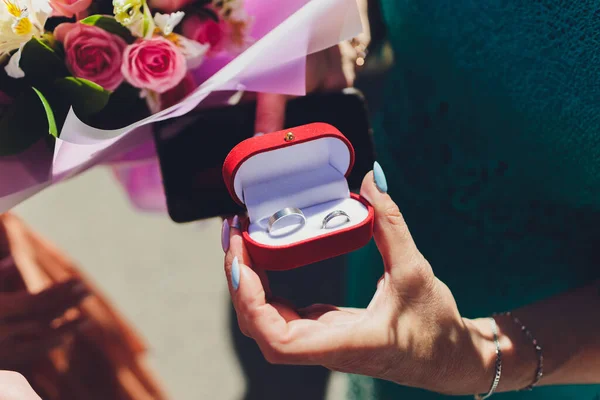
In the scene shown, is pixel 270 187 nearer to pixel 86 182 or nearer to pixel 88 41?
pixel 88 41

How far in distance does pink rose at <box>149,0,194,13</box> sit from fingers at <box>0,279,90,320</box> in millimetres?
505

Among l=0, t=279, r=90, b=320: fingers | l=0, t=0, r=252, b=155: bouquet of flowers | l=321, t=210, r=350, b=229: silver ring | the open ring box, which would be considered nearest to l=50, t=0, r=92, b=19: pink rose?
l=0, t=0, r=252, b=155: bouquet of flowers

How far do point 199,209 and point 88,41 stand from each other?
239mm

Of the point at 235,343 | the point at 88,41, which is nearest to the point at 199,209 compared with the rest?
the point at 88,41

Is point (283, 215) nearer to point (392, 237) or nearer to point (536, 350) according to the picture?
point (392, 237)

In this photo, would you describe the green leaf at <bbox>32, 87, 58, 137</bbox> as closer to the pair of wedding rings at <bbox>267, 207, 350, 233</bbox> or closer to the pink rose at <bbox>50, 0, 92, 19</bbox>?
the pink rose at <bbox>50, 0, 92, 19</bbox>

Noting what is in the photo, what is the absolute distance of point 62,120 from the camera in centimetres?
55

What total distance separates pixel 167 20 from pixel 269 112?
0.18m

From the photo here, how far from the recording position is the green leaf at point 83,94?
0.52 meters

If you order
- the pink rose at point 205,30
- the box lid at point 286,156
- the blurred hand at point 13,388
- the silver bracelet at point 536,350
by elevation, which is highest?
the pink rose at point 205,30

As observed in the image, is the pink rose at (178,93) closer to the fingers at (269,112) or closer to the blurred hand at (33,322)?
the fingers at (269,112)

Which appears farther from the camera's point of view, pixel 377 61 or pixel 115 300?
pixel 115 300

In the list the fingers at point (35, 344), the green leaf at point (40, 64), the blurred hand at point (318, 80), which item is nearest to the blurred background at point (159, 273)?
the fingers at point (35, 344)

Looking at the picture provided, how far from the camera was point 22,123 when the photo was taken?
536mm
